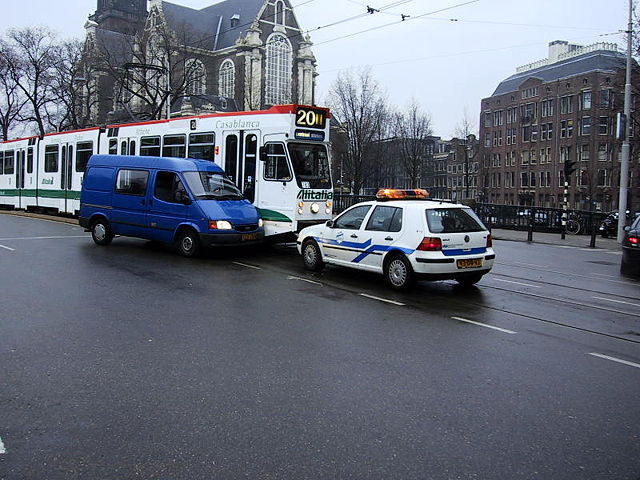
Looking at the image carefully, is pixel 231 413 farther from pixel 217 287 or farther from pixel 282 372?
pixel 217 287

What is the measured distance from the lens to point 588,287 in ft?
38.6

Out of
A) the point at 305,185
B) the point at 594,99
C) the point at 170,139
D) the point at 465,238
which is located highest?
the point at 594,99

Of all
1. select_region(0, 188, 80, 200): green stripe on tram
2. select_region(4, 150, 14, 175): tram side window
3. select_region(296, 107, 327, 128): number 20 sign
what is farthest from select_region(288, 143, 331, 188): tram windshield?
select_region(4, 150, 14, 175): tram side window

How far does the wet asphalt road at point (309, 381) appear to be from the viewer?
3.83 m

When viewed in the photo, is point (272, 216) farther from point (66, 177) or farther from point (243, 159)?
point (66, 177)

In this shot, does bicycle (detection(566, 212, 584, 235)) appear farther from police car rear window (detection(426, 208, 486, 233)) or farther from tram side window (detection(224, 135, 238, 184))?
police car rear window (detection(426, 208, 486, 233))

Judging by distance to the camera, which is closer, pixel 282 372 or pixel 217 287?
pixel 282 372

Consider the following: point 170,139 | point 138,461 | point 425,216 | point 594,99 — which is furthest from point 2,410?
point 594,99

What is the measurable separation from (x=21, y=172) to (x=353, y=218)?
21.9 metres

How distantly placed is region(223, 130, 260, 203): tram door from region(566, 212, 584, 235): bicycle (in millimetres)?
21380

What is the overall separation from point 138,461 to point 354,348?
10.4 feet

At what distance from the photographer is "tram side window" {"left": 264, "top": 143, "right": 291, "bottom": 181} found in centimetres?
1472

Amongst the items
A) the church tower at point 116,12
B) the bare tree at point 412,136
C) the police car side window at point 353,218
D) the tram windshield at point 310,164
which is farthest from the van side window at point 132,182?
the church tower at point 116,12

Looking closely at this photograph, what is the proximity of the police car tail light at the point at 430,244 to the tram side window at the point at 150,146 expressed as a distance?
10775 millimetres
